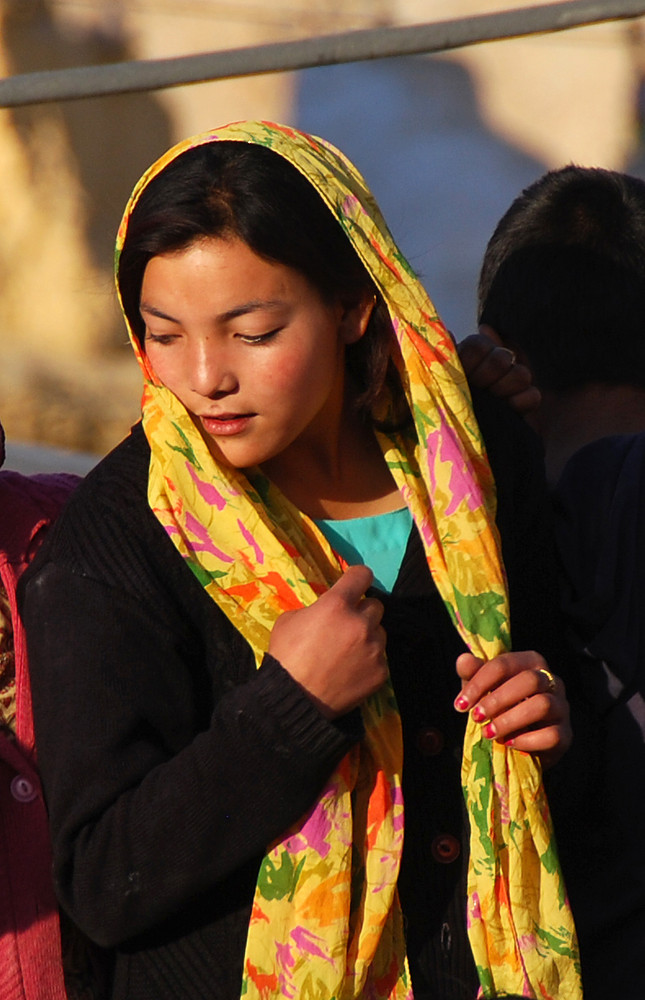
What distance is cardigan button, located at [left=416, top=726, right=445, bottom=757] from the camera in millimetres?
1712

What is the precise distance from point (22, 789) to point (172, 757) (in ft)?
0.70

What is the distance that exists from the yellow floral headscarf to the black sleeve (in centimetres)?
10

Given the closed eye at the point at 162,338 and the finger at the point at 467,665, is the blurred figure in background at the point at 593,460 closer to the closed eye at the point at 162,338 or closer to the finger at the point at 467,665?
the finger at the point at 467,665

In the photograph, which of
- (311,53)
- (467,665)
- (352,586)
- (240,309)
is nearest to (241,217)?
(240,309)

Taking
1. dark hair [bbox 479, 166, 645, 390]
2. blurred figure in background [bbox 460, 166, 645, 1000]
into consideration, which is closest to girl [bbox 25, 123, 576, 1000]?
blurred figure in background [bbox 460, 166, 645, 1000]

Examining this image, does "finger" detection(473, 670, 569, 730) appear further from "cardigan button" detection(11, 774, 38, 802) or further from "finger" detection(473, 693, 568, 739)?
"cardigan button" detection(11, 774, 38, 802)

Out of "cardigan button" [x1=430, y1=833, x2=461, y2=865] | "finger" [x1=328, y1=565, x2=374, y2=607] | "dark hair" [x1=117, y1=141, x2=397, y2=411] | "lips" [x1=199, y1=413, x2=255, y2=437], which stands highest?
"dark hair" [x1=117, y1=141, x2=397, y2=411]

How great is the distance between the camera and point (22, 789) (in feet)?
5.32

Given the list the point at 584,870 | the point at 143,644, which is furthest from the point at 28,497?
the point at 584,870

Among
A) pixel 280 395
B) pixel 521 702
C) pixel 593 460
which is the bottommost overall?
pixel 521 702

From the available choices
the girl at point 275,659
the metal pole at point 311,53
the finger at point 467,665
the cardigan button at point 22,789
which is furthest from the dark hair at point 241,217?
the metal pole at point 311,53

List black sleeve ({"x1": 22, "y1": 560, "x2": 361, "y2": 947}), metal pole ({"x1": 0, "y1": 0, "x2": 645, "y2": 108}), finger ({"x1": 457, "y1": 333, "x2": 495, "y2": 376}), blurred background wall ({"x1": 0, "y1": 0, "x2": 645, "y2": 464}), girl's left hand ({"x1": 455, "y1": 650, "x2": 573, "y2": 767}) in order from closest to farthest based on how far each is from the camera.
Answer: black sleeve ({"x1": 22, "y1": 560, "x2": 361, "y2": 947}) → girl's left hand ({"x1": 455, "y1": 650, "x2": 573, "y2": 767}) → finger ({"x1": 457, "y1": 333, "x2": 495, "y2": 376}) → metal pole ({"x1": 0, "y1": 0, "x2": 645, "y2": 108}) → blurred background wall ({"x1": 0, "y1": 0, "x2": 645, "y2": 464})

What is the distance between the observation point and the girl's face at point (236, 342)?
1617mm

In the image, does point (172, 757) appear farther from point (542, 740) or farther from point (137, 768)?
point (542, 740)
